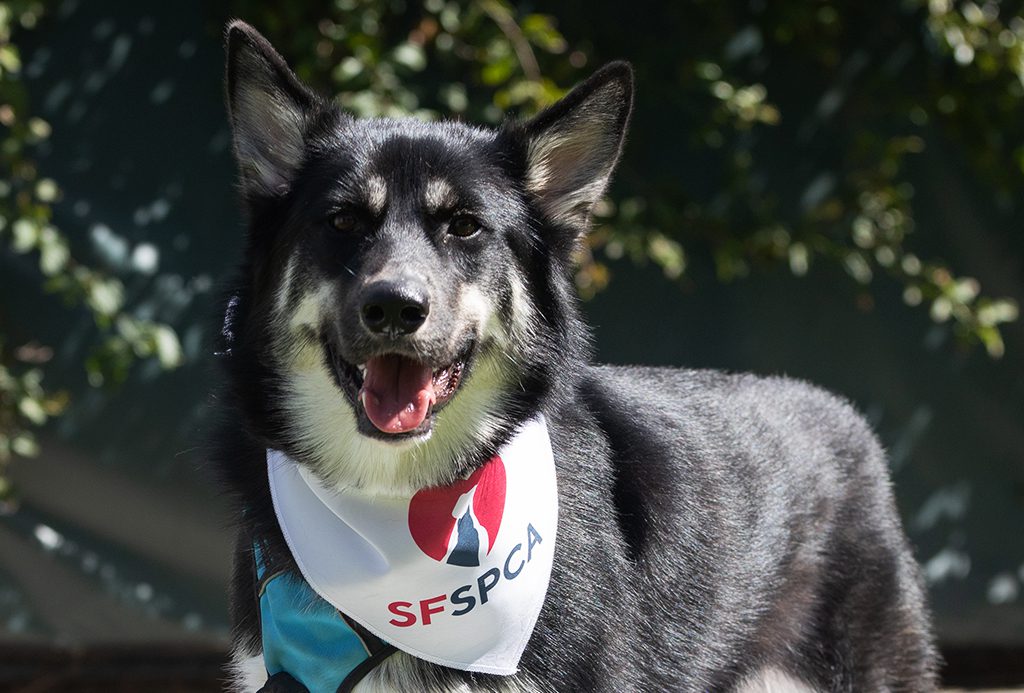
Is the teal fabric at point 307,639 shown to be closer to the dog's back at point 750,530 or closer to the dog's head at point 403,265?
the dog's head at point 403,265

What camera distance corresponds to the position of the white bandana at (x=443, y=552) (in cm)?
256

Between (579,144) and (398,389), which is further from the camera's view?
(579,144)

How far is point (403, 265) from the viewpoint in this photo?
243cm

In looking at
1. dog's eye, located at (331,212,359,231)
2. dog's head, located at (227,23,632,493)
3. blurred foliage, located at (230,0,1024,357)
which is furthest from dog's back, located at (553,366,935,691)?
blurred foliage, located at (230,0,1024,357)

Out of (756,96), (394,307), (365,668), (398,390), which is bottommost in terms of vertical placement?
(365,668)

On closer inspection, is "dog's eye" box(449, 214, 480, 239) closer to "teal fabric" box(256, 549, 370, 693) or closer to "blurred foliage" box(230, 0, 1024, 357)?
"teal fabric" box(256, 549, 370, 693)

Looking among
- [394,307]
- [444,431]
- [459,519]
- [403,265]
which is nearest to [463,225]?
[403,265]

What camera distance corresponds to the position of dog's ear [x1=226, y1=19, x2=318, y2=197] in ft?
8.91

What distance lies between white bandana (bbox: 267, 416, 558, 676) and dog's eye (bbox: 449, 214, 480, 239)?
502 millimetres

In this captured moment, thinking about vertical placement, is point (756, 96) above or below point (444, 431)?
above

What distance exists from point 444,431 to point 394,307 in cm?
46

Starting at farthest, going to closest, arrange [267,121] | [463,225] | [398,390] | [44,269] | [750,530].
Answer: [44,269] < [750,530] < [267,121] < [463,225] < [398,390]

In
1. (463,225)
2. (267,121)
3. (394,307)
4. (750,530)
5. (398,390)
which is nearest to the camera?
(394,307)

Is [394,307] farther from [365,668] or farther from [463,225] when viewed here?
[365,668]
